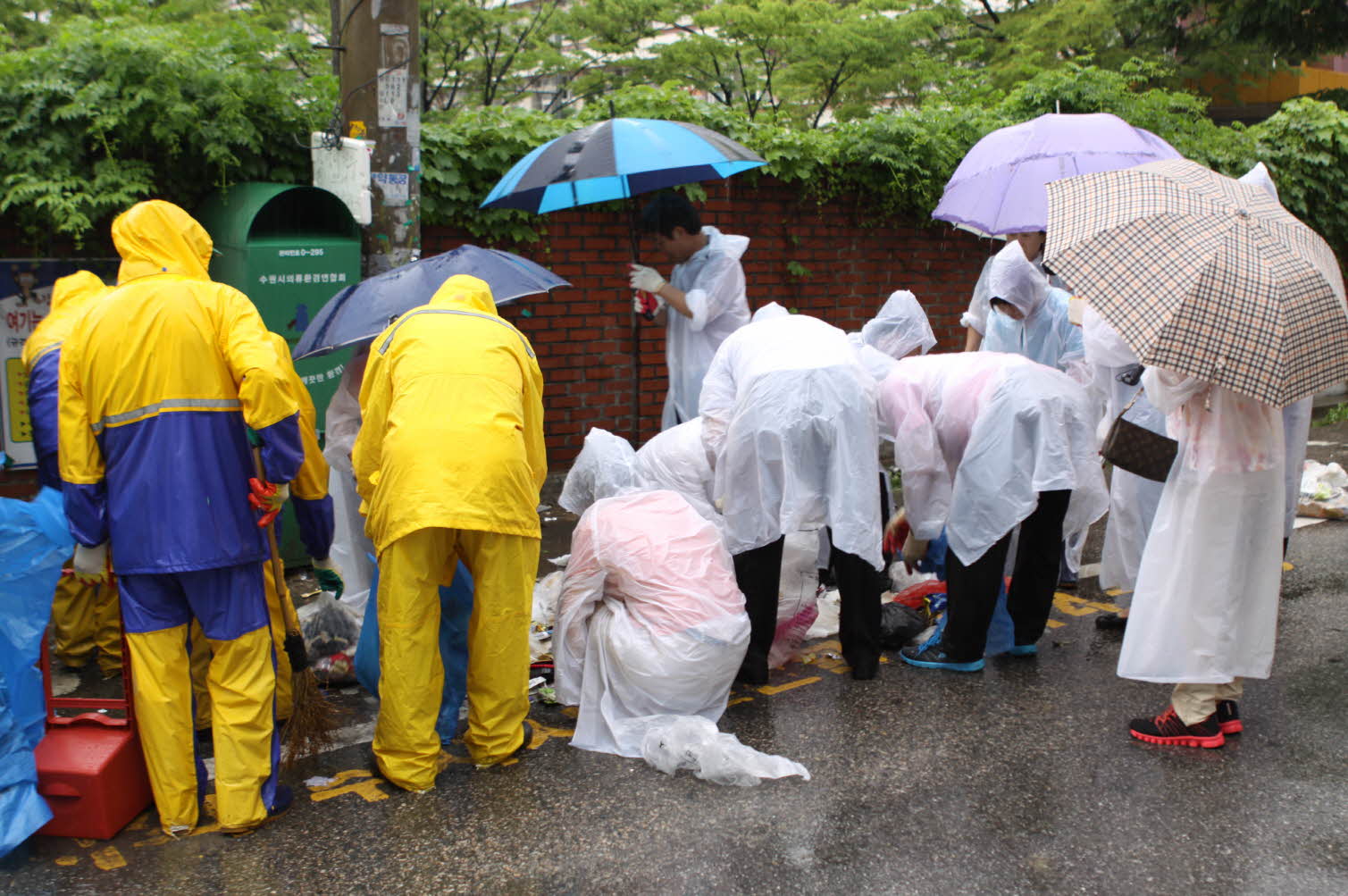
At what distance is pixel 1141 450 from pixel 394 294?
2.72 metres

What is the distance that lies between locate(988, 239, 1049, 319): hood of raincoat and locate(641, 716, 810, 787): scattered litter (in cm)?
250

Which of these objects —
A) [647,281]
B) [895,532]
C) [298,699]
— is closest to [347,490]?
[298,699]

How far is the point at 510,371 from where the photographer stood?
3.68 meters

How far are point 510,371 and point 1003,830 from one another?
6.73 feet

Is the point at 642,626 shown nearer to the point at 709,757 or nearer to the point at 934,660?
the point at 709,757

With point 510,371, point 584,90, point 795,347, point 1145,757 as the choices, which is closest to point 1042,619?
point 1145,757

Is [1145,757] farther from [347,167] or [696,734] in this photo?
[347,167]

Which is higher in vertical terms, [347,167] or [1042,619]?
[347,167]

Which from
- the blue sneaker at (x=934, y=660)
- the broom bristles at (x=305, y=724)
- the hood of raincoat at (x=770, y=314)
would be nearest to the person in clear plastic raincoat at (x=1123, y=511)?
the blue sneaker at (x=934, y=660)

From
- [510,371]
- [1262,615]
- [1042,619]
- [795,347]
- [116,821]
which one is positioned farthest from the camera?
[1042,619]

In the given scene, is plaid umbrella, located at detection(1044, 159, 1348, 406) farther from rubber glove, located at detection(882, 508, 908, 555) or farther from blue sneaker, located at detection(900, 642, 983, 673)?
rubber glove, located at detection(882, 508, 908, 555)

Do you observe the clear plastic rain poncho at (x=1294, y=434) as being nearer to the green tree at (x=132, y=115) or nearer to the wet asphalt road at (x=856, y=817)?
the wet asphalt road at (x=856, y=817)

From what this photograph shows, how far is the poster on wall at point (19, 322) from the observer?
555 centimetres

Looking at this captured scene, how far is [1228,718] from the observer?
4109mm
